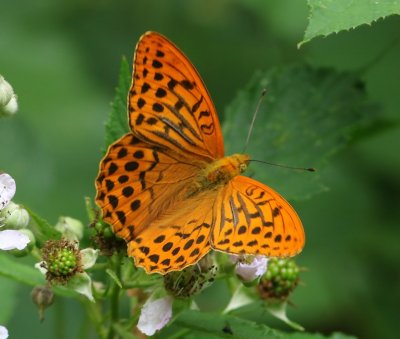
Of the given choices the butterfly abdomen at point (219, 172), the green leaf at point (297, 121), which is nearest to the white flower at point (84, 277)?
the butterfly abdomen at point (219, 172)

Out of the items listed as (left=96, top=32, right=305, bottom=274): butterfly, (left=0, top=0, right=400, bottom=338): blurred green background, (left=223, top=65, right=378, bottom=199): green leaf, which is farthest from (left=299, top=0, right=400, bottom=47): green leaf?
(left=0, top=0, right=400, bottom=338): blurred green background

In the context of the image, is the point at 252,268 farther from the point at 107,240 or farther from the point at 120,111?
the point at 120,111

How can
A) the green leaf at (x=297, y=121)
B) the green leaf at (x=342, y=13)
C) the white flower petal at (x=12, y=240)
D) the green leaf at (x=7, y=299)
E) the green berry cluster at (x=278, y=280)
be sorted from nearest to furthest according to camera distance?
the green leaf at (x=342, y=13), the white flower petal at (x=12, y=240), the green berry cluster at (x=278, y=280), the green leaf at (x=7, y=299), the green leaf at (x=297, y=121)

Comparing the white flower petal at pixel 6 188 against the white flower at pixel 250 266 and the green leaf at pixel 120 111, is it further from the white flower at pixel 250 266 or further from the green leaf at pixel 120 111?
the white flower at pixel 250 266

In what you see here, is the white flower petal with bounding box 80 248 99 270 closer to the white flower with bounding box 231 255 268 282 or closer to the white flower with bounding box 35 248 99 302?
the white flower with bounding box 35 248 99 302

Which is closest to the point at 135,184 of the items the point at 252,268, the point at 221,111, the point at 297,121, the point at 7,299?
the point at 252,268
